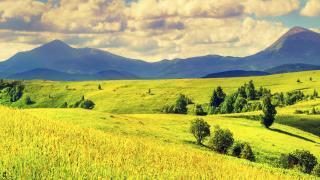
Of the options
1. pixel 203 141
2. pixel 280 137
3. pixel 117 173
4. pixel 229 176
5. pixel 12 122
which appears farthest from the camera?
pixel 280 137

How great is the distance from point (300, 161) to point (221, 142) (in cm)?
1328

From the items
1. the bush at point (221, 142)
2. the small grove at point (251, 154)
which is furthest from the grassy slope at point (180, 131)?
the small grove at point (251, 154)

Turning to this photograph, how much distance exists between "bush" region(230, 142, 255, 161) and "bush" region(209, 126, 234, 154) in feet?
4.19

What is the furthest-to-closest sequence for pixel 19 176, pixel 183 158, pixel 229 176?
1. pixel 183 158
2. pixel 229 176
3. pixel 19 176

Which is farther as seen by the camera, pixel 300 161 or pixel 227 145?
pixel 227 145

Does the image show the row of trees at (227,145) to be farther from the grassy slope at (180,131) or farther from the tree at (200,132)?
the grassy slope at (180,131)

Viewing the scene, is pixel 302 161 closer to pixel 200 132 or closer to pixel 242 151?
pixel 242 151

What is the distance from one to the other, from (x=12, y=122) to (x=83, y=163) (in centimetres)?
1077

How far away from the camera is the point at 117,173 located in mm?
17188

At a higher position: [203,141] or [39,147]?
[39,147]

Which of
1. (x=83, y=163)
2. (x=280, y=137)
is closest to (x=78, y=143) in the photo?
(x=83, y=163)

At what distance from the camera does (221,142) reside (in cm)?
7575

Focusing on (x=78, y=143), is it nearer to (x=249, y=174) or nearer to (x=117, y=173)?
(x=117, y=173)

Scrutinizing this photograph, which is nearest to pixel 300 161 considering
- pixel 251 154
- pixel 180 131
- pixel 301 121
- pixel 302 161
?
pixel 302 161
